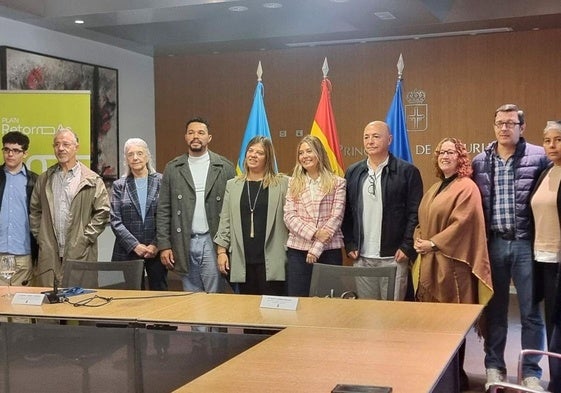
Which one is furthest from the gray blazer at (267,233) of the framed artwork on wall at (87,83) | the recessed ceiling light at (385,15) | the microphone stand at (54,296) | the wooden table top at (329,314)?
the framed artwork on wall at (87,83)

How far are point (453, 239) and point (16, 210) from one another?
283cm

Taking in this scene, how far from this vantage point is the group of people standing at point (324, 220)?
407 centimetres

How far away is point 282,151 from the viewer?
8.52 metres

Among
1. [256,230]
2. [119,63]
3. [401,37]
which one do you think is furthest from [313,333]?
[119,63]

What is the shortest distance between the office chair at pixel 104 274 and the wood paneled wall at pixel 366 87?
476cm

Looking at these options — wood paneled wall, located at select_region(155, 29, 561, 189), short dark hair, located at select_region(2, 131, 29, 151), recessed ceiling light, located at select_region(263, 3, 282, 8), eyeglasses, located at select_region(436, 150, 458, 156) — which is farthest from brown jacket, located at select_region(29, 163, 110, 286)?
wood paneled wall, located at select_region(155, 29, 561, 189)

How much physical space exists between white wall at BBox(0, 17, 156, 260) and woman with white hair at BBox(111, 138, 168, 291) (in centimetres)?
297

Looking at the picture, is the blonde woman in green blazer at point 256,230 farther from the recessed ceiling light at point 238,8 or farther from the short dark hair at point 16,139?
the recessed ceiling light at point 238,8

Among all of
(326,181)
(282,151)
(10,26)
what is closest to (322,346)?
(326,181)

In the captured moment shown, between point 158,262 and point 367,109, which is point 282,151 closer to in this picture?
point 367,109

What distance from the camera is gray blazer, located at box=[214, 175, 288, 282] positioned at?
14.1ft

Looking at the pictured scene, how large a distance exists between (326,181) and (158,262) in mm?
1274

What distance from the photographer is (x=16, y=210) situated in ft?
15.7

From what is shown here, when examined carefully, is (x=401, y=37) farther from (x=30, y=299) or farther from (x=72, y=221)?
(x=30, y=299)
